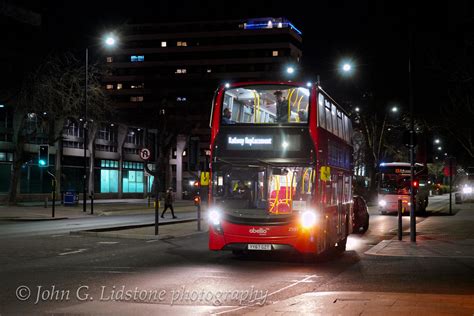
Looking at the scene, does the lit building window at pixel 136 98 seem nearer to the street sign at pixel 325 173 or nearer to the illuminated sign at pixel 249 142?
the illuminated sign at pixel 249 142

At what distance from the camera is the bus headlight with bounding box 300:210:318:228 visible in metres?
14.6

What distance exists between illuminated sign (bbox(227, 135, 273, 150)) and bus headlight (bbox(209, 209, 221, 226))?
5.19 ft

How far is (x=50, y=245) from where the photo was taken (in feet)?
62.5

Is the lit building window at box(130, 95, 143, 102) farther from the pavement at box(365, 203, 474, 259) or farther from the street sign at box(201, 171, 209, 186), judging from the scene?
the street sign at box(201, 171, 209, 186)

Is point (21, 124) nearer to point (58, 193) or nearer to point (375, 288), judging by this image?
point (58, 193)

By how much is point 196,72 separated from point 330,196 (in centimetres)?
10141

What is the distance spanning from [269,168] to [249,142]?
781 millimetres

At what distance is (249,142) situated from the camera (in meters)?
15.0

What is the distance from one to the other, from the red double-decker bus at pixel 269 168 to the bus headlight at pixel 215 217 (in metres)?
0.02

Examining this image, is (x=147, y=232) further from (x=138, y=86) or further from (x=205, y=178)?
(x=138, y=86)

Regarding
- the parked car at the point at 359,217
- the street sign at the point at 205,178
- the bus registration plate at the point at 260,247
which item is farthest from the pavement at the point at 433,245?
the street sign at the point at 205,178

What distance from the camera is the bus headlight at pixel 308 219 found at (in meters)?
14.6

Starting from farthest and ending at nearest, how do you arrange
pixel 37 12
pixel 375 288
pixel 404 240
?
pixel 37 12 → pixel 404 240 → pixel 375 288

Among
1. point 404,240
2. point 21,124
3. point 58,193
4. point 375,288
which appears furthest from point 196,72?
point 375,288
